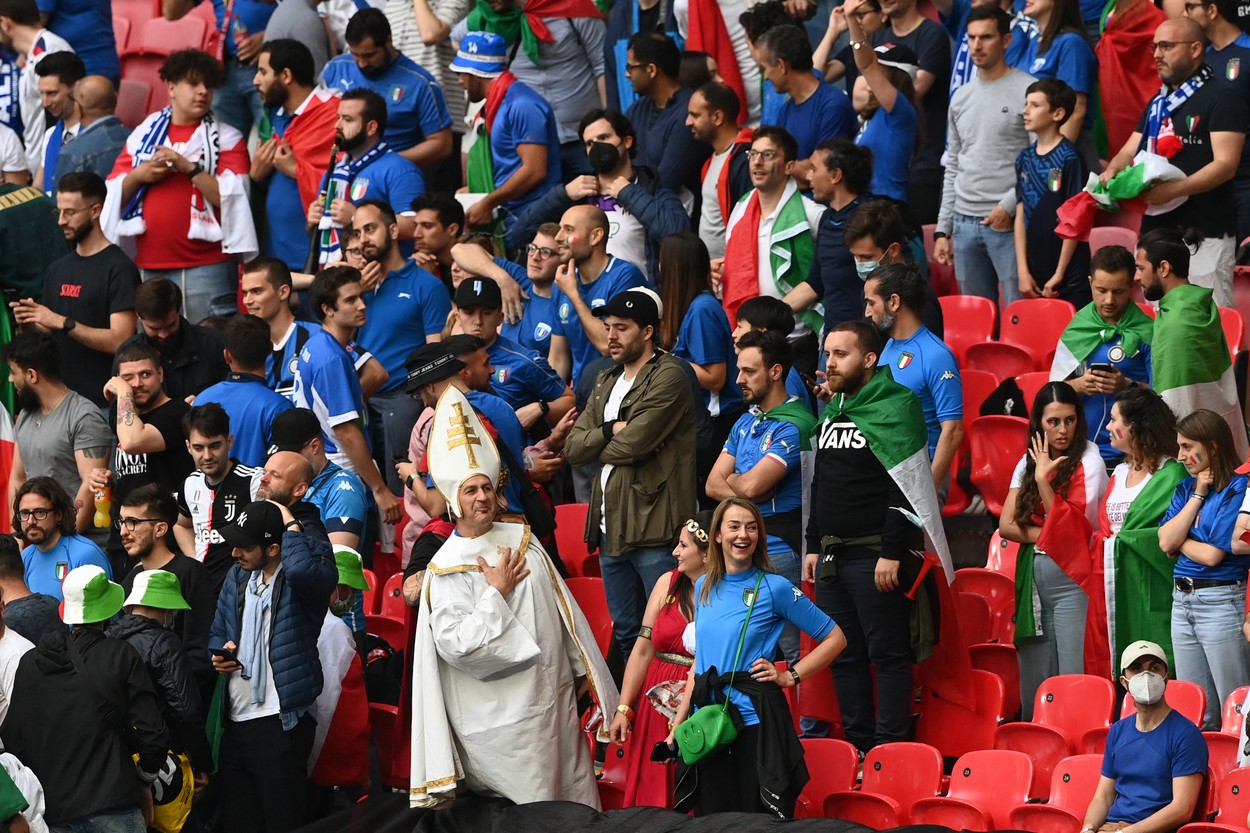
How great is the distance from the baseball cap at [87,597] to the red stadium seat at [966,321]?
451 cm

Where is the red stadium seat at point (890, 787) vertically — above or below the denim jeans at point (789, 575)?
below

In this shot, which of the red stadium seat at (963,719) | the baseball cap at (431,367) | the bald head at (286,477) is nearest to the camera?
the red stadium seat at (963,719)

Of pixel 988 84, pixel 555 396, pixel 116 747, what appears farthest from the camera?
pixel 988 84

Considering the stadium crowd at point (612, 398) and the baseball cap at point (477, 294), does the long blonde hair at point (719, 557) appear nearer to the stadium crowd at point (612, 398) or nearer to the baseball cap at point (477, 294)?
the stadium crowd at point (612, 398)

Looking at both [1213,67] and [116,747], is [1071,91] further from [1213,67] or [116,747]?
[116,747]

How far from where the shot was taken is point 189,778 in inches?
275

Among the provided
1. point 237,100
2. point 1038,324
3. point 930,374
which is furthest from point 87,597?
point 237,100

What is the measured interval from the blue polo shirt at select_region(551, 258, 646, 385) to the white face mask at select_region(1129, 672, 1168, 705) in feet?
11.2

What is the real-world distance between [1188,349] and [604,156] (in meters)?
3.24

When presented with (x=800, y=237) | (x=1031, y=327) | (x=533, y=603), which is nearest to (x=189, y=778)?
(x=533, y=603)

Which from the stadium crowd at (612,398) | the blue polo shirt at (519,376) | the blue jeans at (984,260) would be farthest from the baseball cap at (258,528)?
the blue jeans at (984,260)

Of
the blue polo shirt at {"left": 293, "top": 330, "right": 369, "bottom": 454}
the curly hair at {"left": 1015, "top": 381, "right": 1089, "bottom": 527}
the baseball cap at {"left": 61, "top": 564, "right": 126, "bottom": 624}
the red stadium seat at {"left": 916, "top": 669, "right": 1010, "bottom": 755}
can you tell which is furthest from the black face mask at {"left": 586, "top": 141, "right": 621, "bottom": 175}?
the baseball cap at {"left": 61, "top": 564, "right": 126, "bottom": 624}

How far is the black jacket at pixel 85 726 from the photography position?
21.9ft

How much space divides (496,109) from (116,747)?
5213 millimetres
